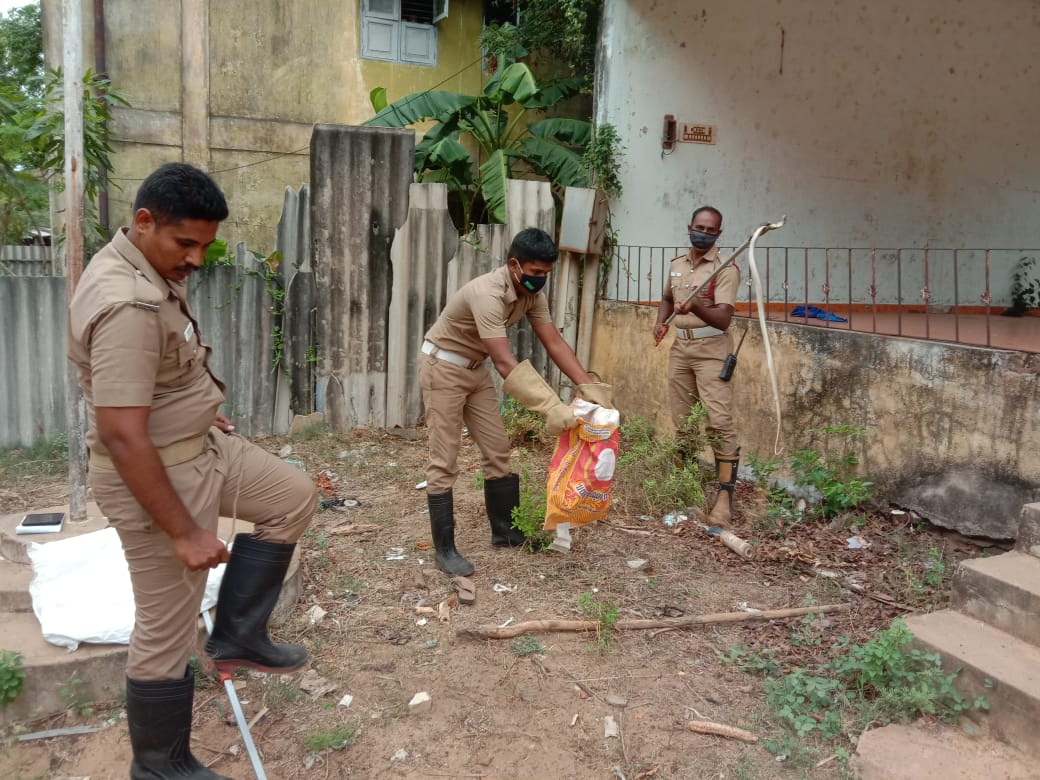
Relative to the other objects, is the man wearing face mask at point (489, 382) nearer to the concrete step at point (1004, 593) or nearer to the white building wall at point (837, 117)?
the concrete step at point (1004, 593)

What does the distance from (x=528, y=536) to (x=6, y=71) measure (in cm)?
1517

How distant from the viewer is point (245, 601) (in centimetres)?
285

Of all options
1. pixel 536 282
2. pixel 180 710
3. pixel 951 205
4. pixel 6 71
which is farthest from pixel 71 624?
pixel 6 71

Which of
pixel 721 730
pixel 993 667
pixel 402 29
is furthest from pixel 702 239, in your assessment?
pixel 402 29

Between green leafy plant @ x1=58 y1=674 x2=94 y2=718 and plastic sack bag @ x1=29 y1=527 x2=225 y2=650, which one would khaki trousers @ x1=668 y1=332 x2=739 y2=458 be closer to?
plastic sack bag @ x1=29 y1=527 x2=225 y2=650

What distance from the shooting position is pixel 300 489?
288 cm

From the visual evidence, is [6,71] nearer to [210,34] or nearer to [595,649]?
[210,34]

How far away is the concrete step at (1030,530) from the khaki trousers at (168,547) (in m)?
3.55

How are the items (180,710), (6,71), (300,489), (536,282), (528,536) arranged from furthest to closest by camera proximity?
(6,71) → (528,536) → (536,282) → (300,489) → (180,710)

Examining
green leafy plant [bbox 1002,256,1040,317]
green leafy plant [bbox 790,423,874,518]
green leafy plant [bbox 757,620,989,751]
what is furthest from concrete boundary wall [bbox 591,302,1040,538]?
green leafy plant [bbox 1002,256,1040,317]

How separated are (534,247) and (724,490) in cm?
231

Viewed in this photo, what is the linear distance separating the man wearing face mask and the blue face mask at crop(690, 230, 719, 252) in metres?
1.42

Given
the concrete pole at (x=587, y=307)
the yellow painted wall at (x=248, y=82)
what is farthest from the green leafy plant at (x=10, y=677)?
the yellow painted wall at (x=248, y=82)

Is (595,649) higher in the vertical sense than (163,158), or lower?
lower
